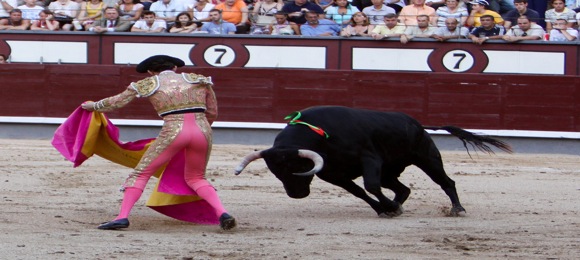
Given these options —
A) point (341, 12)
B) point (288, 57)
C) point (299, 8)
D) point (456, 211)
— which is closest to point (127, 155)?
point (456, 211)

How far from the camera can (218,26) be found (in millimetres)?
12961

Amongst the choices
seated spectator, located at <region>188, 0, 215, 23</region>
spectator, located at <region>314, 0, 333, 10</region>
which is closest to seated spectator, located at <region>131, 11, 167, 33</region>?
seated spectator, located at <region>188, 0, 215, 23</region>

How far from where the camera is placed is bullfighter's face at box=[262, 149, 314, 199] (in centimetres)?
661

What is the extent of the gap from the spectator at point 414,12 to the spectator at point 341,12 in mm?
560

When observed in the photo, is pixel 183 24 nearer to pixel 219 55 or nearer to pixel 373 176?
pixel 219 55

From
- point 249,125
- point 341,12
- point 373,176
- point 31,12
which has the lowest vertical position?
point 249,125

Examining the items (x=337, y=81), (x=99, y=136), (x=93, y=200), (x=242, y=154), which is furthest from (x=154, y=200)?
(x=337, y=81)

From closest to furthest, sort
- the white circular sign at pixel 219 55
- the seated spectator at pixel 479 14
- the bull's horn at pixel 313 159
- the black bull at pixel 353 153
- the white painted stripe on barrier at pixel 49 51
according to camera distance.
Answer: the bull's horn at pixel 313 159
the black bull at pixel 353 153
the seated spectator at pixel 479 14
the white circular sign at pixel 219 55
the white painted stripe on barrier at pixel 49 51

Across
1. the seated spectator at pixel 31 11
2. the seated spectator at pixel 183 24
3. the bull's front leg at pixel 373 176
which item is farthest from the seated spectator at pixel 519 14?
the bull's front leg at pixel 373 176

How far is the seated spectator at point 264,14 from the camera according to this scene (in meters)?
12.7

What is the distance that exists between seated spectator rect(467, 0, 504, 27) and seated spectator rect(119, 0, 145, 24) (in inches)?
141

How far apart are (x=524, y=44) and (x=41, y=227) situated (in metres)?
7.40

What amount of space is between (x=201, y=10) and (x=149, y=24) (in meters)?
0.61

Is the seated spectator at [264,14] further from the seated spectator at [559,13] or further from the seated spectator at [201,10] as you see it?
the seated spectator at [559,13]
